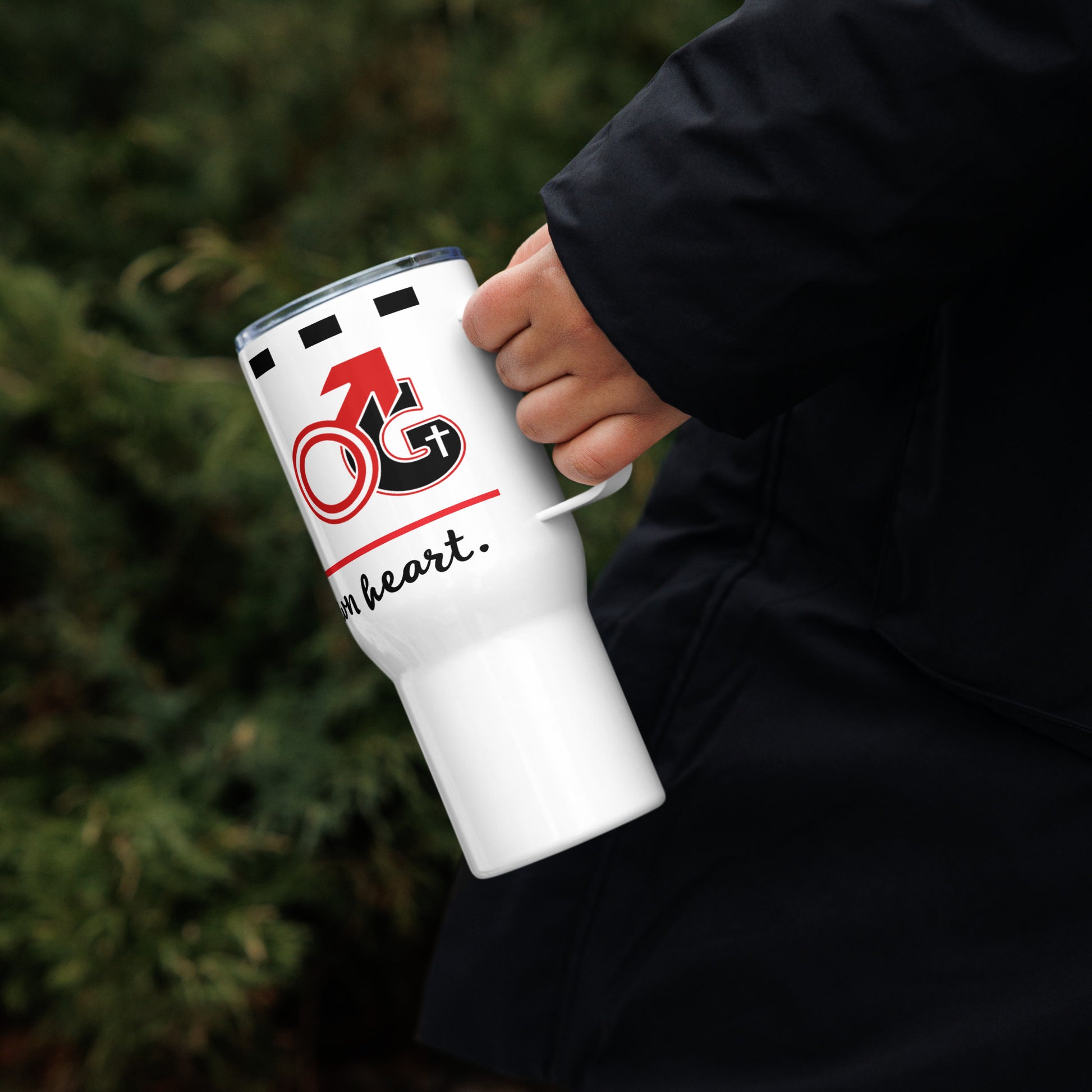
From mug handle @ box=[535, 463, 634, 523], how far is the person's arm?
0.33 ft

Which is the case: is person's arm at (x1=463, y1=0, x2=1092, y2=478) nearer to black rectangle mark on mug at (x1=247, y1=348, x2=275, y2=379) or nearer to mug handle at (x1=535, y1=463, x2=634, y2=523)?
mug handle at (x1=535, y1=463, x2=634, y2=523)

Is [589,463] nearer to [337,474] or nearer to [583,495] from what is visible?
[583,495]

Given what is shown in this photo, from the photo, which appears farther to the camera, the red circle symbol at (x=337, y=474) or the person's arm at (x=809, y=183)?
the red circle symbol at (x=337, y=474)

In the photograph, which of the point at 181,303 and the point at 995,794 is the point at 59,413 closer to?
the point at 181,303

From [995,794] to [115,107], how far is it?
2.38m

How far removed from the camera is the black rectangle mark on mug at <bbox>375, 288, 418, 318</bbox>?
2.05ft

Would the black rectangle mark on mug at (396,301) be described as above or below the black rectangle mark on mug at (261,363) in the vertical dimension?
below

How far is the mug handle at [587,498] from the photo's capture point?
0.65 meters

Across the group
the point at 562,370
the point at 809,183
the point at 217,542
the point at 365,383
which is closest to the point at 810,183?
the point at 809,183

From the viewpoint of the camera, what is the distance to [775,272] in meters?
0.52

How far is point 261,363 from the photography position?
653 millimetres

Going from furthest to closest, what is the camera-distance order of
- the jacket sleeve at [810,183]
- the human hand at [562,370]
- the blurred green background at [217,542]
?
the blurred green background at [217,542] → the human hand at [562,370] → the jacket sleeve at [810,183]

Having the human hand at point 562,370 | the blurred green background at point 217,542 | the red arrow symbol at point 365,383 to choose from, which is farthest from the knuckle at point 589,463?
the blurred green background at point 217,542

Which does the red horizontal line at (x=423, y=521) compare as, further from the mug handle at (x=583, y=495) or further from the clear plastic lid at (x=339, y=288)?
the clear plastic lid at (x=339, y=288)
